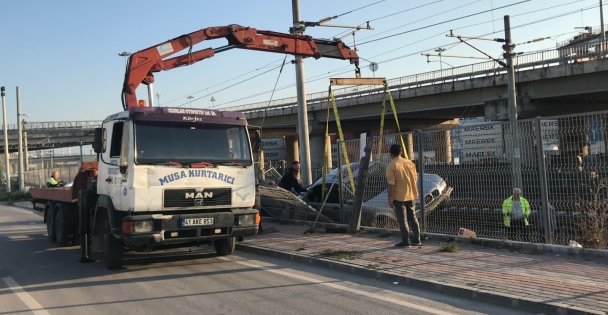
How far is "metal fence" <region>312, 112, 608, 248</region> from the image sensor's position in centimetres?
804

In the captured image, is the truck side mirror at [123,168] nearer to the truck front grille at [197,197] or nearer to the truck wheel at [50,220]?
the truck front grille at [197,197]

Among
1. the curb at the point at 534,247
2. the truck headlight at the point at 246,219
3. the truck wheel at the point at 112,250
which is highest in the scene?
the truck headlight at the point at 246,219

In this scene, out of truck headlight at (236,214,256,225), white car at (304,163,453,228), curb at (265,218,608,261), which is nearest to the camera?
curb at (265,218,608,261)

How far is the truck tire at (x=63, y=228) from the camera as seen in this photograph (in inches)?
463

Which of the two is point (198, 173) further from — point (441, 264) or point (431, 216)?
point (431, 216)

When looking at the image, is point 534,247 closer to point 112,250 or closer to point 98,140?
point 112,250

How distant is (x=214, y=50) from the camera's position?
43.9 ft

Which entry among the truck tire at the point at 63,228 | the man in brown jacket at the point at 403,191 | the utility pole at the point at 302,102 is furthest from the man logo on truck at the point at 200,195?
the utility pole at the point at 302,102

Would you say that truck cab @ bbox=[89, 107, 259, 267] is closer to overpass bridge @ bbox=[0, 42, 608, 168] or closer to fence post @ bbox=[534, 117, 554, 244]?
fence post @ bbox=[534, 117, 554, 244]

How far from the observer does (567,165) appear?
8.23 meters

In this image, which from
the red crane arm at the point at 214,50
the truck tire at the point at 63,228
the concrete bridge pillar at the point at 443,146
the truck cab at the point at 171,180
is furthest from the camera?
the truck tire at the point at 63,228

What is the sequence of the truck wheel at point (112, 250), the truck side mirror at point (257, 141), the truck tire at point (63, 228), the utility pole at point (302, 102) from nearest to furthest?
1. the truck wheel at point (112, 250)
2. the truck side mirror at point (257, 141)
3. the truck tire at point (63, 228)
4. the utility pole at point (302, 102)

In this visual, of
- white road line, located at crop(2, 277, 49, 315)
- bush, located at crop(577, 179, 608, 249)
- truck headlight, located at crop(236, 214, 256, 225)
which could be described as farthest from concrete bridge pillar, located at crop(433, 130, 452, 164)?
white road line, located at crop(2, 277, 49, 315)

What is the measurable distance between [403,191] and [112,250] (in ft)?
16.8
